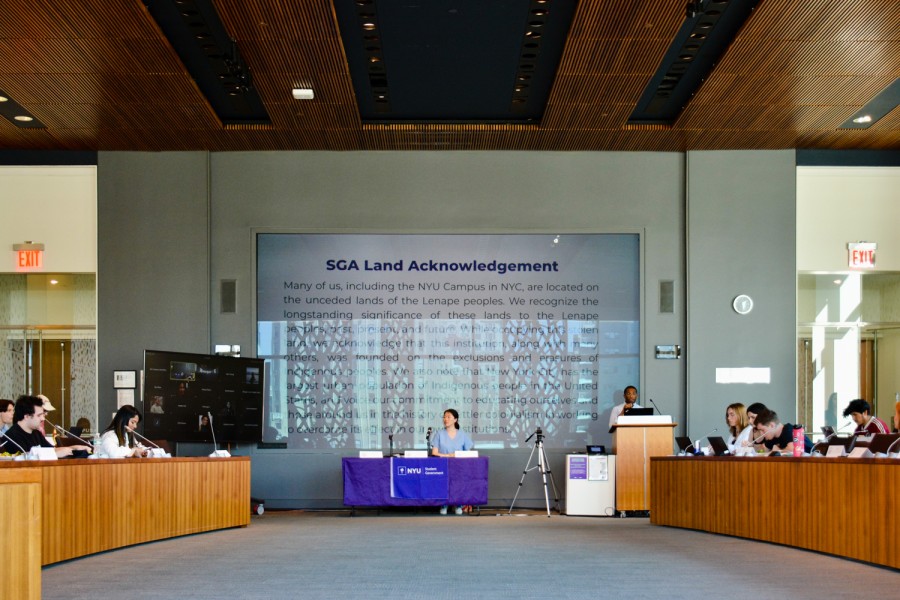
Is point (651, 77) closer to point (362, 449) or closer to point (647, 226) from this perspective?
point (647, 226)

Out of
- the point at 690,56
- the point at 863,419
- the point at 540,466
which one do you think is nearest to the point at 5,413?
the point at 540,466

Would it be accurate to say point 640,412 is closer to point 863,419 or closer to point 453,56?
point 863,419

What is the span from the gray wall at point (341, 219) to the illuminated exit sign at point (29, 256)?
732 mm

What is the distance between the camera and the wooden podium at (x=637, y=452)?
1273 cm

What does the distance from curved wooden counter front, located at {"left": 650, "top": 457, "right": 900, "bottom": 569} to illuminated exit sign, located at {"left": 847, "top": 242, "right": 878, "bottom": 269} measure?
12.9ft

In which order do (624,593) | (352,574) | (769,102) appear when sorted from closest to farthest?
1. (624,593)
2. (352,574)
3. (769,102)

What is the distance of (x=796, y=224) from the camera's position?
13867 millimetres

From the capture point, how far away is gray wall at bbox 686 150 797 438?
1366 cm

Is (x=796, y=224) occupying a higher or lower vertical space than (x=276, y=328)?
higher

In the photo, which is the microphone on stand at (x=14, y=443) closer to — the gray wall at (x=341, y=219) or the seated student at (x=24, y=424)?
the seated student at (x=24, y=424)

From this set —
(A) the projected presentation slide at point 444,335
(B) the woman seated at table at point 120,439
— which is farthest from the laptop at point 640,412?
(B) the woman seated at table at point 120,439

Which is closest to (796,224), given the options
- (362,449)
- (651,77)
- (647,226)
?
(647,226)

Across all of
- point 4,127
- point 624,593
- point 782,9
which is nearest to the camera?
point 624,593

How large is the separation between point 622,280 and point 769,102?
3055mm
